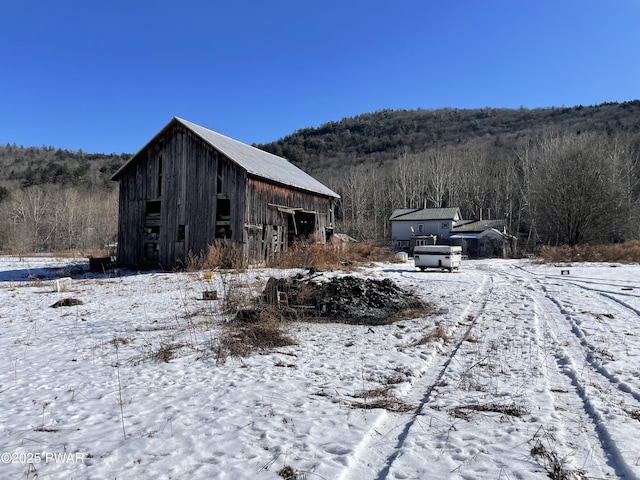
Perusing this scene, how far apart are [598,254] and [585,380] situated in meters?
30.6

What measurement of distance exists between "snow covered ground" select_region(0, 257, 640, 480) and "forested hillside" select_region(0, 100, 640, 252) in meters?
37.2

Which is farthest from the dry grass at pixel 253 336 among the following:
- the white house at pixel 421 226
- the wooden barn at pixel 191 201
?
the white house at pixel 421 226

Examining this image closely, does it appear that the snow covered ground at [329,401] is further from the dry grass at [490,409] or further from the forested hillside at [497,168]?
the forested hillside at [497,168]

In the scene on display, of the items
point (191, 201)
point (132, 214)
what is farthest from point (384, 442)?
point (132, 214)

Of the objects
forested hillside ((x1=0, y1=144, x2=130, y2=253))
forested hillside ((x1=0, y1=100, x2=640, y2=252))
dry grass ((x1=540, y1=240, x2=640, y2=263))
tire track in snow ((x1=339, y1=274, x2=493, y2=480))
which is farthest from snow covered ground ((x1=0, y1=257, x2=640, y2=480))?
forested hillside ((x1=0, y1=144, x2=130, y2=253))

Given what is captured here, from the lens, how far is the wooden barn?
21375 mm

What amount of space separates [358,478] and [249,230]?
1926 centimetres

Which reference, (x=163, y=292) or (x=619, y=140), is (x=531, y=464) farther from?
(x=619, y=140)

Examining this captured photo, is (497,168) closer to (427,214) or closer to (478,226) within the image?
(427,214)

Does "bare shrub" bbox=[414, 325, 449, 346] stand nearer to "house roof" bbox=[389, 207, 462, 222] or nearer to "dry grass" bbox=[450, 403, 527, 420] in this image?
"dry grass" bbox=[450, 403, 527, 420]

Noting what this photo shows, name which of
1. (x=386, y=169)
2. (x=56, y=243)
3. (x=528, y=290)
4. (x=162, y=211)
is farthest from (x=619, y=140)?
(x=56, y=243)

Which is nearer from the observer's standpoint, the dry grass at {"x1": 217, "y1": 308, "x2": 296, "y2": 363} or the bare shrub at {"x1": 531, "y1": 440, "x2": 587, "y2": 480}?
the bare shrub at {"x1": 531, "y1": 440, "x2": 587, "y2": 480}

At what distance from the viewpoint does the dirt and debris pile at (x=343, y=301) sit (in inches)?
371

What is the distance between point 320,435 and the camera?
3730mm
